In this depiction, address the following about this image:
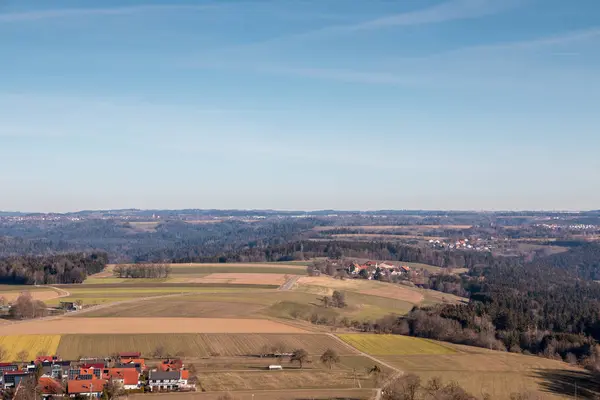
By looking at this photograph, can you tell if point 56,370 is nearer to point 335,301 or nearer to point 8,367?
point 8,367

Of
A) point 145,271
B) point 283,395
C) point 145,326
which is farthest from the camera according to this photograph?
point 145,271

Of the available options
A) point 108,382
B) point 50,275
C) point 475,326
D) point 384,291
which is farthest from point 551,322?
point 50,275

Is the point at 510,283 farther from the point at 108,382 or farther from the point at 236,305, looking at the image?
the point at 108,382

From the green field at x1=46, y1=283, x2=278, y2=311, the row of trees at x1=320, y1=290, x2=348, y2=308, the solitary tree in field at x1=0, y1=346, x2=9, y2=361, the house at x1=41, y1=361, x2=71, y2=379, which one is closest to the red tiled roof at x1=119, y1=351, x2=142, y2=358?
the house at x1=41, y1=361, x2=71, y2=379

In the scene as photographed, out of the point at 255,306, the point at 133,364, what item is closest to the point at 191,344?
the point at 133,364

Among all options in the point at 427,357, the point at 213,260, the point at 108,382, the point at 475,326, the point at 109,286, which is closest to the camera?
the point at 108,382

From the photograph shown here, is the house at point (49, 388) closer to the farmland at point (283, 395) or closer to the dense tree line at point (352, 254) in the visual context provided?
the farmland at point (283, 395)
